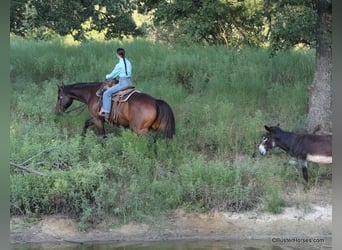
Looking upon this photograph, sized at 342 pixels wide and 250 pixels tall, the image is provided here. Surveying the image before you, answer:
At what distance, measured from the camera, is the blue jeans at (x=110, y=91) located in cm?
1016

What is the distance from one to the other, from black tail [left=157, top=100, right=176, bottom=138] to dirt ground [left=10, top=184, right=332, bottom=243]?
1.57 metres

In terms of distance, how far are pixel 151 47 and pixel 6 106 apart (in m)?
11.6

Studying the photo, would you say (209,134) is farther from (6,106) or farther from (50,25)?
(6,106)

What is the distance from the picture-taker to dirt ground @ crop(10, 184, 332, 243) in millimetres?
8719

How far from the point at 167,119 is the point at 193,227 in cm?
210

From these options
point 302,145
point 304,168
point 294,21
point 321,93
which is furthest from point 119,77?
point 321,93

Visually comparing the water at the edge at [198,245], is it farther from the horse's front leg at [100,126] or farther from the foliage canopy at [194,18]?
the foliage canopy at [194,18]

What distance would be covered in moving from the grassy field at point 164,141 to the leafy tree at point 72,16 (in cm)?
70

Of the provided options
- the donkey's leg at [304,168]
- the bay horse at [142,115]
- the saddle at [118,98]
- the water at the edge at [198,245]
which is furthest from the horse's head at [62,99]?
the donkey's leg at [304,168]

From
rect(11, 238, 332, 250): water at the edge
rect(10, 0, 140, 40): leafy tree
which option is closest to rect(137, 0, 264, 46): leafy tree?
rect(10, 0, 140, 40): leafy tree

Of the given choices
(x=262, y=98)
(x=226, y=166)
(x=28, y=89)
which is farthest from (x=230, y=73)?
(x=28, y=89)

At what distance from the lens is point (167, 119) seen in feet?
33.2

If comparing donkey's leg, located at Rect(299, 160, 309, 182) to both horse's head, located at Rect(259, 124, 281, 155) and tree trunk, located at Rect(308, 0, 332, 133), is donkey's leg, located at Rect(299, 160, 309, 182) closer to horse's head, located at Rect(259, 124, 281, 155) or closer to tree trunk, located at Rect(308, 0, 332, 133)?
horse's head, located at Rect(259, 124, 281, 155)

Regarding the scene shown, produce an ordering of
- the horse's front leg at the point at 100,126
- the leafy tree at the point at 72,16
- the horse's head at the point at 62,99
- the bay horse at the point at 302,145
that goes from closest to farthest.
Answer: the bay horse at the point at 302,145 < the horse's front leg at the point at 100,126 < the horse's head at the point at 62,99 < the leafy tree at the point at 72,16
